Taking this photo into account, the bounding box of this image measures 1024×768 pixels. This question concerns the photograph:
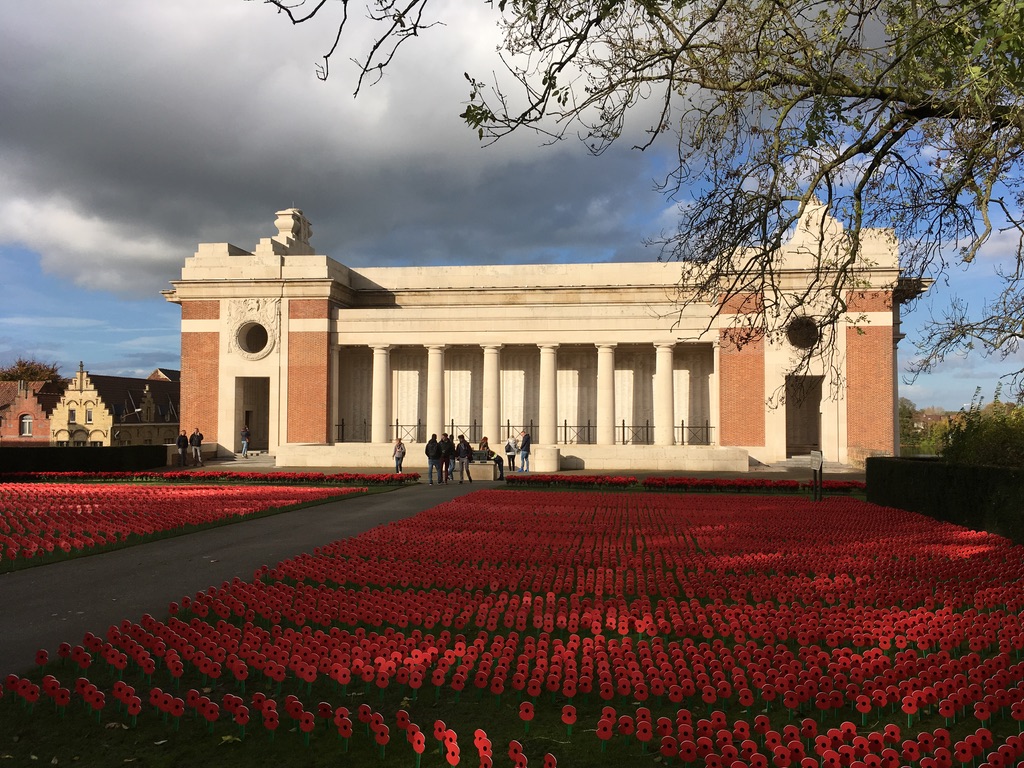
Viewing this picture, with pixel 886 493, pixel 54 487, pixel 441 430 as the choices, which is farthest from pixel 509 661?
pixel 441 430

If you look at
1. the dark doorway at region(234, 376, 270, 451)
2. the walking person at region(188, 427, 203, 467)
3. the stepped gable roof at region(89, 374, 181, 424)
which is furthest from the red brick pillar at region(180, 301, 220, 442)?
the stepped gable roof at region(89, 374, 181, 424)

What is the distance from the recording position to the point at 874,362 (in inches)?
1451

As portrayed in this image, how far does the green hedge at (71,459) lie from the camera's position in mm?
28469

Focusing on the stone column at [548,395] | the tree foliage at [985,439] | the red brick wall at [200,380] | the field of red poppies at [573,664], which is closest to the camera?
the field of red poppies at [573,664]

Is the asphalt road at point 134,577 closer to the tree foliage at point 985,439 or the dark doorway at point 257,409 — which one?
the tree foliage at point 985,439

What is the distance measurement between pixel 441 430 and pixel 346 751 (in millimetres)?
33887

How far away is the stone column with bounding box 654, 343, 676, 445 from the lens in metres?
37.2

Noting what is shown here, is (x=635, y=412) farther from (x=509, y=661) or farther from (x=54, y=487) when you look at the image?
(x=509, y=661)

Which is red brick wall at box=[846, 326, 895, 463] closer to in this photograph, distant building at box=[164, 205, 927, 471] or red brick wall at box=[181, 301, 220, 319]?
distant building at box=[164, 205, 927, 471]

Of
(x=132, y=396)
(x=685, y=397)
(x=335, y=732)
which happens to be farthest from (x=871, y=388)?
(x=132, y=396)

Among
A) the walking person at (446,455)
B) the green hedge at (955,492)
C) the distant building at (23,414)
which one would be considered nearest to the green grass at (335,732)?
the green hedge at (955,492)

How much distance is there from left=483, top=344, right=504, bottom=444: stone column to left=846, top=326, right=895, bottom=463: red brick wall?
1711 centimetres

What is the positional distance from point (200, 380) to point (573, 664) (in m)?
38.3

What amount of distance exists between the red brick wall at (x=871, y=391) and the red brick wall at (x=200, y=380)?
3237 centimetres
